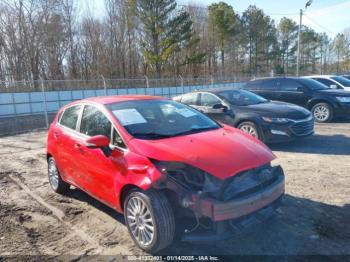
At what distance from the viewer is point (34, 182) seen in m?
6.30

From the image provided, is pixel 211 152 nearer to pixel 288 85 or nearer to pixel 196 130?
pixel 196 130

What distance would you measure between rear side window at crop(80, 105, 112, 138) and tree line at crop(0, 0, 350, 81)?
2301 cm

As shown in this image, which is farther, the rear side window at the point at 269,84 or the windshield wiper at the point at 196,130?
the rear side window at the point at 269,84

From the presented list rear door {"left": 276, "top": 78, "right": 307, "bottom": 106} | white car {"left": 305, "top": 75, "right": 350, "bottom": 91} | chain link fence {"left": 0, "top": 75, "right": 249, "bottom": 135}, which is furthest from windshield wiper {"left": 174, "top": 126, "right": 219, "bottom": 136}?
chain link fence {"left": 0, "top": 75, "right": 249, "bottom": 135}

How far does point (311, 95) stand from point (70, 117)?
8736mm

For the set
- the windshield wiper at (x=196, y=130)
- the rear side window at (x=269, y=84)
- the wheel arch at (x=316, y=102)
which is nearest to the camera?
the windshield wiper at (x=196, y=130)

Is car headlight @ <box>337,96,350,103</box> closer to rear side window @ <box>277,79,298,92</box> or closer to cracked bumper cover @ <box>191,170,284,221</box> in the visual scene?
rear side window @ <box>277,79,298,92</box>

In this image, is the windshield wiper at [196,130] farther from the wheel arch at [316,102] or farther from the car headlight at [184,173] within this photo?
the wheel arch at [316,102]

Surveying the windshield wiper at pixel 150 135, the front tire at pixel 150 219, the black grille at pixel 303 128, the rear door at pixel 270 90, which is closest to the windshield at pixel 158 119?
the windshield wiper at pixel 150 135

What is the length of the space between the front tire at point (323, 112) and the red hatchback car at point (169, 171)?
791 cm

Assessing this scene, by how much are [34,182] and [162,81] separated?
17114mm

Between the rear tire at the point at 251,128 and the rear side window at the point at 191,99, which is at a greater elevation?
the rear side window at the point at 191,99

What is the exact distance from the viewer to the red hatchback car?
317 centimetres

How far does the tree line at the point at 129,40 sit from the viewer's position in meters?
33.1
